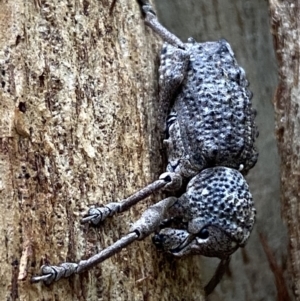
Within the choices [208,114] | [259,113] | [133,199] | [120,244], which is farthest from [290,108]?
[120,244]

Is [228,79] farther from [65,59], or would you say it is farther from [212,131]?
[65,59]

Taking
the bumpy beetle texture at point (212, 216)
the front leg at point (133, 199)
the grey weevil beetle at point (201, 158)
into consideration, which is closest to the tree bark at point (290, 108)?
the grey weevil beetle at point (201, 158)

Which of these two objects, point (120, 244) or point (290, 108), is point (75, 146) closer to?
point (120, 244)

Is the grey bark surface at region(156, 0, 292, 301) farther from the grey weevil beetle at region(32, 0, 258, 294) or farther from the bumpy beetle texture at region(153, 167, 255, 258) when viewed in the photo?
the bumpy beetle texture at region(153, 167, 255, 258)

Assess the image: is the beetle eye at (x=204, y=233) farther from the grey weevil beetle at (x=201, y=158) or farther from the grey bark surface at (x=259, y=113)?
the grey bark surface at (x=259, y=113)

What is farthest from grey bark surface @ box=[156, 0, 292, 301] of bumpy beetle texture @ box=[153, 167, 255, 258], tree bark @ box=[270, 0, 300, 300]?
bumpy beetle texture @ box=[153, 167, 255, 258]

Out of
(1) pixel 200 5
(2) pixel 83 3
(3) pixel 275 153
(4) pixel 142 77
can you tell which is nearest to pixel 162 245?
(4) pixel 142 77

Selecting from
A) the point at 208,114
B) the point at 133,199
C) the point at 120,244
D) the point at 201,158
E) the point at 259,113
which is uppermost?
the point at 259,113
